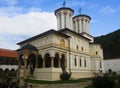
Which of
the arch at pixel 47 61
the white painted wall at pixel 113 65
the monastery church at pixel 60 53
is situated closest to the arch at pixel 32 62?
the monastery church at pixel 60 53

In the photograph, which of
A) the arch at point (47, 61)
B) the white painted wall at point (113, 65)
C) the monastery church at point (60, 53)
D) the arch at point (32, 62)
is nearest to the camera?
the monastery church at point (60, 53)

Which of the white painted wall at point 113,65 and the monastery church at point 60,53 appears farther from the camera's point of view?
the white painted wall at point 113,65

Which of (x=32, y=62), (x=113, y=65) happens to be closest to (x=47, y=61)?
(x=32, y=62)

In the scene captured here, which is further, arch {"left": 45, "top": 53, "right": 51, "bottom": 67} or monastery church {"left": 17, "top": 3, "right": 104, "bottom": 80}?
arch {"left": 45, "top": 53, "right": 51, "bottom": 67}

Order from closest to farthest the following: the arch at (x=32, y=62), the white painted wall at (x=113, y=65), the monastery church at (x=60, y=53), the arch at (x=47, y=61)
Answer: the monastery church at (x=60, y=53) < the arch at (x=47, y=61) < the arch at (x=32, y=62) < the white painted wall at (x=113, y=65)

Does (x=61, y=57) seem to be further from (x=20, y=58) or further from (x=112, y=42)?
(x=112, y=42)

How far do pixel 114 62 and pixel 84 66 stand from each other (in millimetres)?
17109

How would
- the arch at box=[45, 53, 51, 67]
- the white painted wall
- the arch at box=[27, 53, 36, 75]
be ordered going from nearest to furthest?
1. the arch at box=[45, 53, 51, 67]
2. the arch at box=[27, 53, 36, 75]
3. the white painted wall

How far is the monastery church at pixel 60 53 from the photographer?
87.9 feet

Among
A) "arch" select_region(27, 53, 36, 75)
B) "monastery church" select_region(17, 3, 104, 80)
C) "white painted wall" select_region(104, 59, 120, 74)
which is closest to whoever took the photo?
"monastery church" select_region(17, 3, 104, 80)

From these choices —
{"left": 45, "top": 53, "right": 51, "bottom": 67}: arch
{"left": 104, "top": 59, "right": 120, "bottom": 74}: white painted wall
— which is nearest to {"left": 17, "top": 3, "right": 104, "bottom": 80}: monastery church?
{"left": 45, "top": 53, "right": 51, "bottom": 67}: arch

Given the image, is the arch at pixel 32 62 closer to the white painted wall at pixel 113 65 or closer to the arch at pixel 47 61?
the arch at pixel 47 61

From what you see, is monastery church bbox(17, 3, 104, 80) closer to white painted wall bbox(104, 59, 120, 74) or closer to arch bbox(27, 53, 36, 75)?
arch bbox(27, 53, 36, 75)

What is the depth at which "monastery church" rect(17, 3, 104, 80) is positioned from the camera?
87.9 ft
